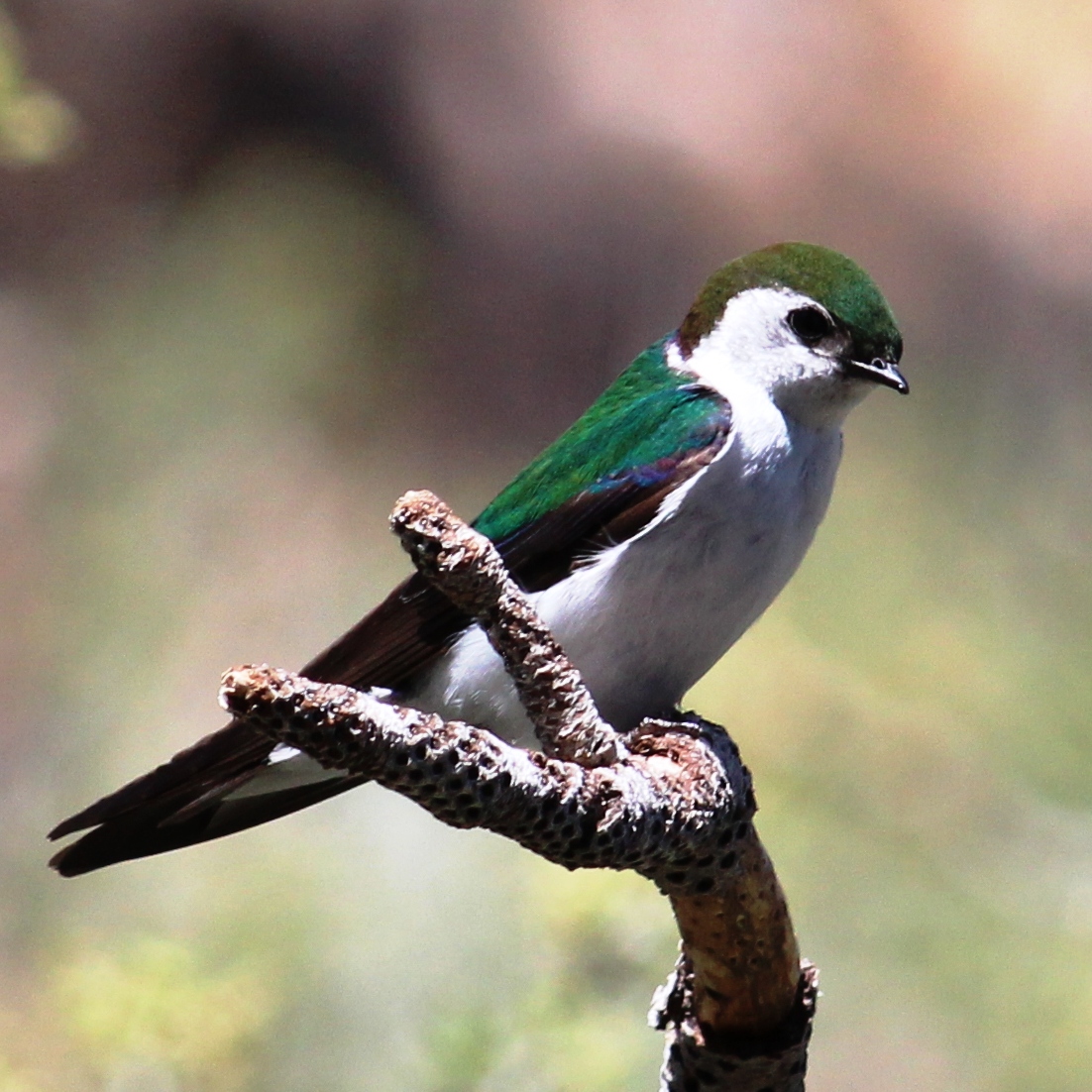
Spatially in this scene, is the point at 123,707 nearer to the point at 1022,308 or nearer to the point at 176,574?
the point at 176,574

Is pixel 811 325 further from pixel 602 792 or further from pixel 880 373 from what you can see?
pixel 602 792

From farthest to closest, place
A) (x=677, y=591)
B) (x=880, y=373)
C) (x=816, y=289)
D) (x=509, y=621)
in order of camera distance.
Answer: (x=816, y=289)
(x=880, y=373)
(x=677, y=591)
(x=509, y=621)

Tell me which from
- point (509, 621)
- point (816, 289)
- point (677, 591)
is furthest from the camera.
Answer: point (816, 289)

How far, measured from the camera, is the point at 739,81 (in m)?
6.28

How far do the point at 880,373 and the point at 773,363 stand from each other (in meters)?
0.17

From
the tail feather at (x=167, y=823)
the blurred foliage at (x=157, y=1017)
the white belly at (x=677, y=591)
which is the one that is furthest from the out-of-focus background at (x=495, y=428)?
the white belly at (x=677, y=591)

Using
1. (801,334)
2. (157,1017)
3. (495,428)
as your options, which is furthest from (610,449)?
(495,428)

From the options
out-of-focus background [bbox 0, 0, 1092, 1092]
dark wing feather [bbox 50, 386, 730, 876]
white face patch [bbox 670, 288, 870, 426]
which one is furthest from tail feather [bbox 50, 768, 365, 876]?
out-of-focus background [bbox 0, 0, 1092, 1092]

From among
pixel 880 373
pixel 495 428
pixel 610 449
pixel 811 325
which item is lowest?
pixel 610 449

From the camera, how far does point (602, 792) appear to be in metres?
1.74

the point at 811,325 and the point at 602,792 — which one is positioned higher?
the point at 811,325

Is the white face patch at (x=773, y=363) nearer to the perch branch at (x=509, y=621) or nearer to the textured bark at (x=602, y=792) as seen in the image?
the textured bark at (x=602, y=792)

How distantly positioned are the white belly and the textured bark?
4.4 inches

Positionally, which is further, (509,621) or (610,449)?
(610,449)
